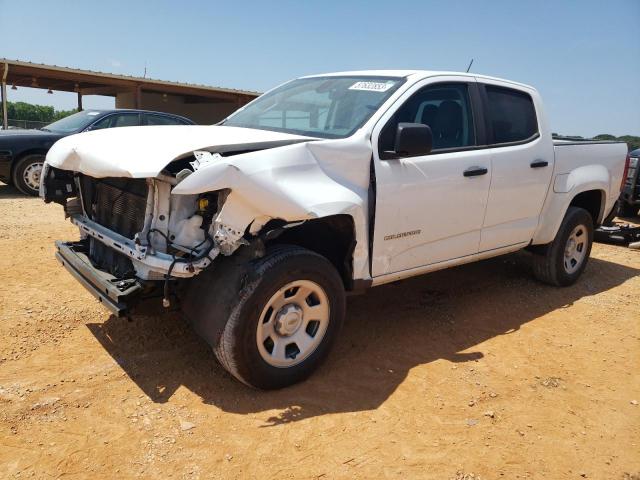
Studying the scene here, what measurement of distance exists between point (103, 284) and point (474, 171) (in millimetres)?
2844

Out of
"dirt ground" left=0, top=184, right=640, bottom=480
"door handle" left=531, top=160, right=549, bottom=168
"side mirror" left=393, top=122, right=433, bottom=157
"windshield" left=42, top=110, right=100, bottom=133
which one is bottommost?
"dirt ground" left=0, top=184, right=640, bottom=480

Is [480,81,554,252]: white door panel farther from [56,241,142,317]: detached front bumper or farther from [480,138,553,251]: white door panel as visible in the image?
[56,241,142,317]: detached front bumper

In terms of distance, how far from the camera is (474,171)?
417cm

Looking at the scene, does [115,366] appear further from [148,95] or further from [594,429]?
[148,95]

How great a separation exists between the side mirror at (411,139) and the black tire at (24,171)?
26.4ft

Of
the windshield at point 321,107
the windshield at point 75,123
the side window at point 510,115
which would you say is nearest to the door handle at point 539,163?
the side window at point 510,115

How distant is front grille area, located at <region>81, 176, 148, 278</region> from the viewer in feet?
11.0

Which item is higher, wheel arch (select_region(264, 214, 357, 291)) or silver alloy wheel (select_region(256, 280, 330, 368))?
wheel arch (select_region(264, 214, 357, 291))

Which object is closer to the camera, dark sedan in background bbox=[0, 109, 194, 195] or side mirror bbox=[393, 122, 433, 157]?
side mirror bbox=[393, 122, 433, 157]

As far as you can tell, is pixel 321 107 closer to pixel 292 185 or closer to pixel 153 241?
pixel 292 185

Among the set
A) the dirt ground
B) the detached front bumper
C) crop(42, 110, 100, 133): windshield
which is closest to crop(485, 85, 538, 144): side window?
the dirt ground

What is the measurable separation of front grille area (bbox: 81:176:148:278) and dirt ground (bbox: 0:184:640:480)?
666 millimetres

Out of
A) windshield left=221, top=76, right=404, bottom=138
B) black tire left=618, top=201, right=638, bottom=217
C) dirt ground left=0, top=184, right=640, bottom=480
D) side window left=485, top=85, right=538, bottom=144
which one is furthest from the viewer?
black tire left=618, top=201, right=638, bottom=217

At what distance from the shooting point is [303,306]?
333 centimetres
